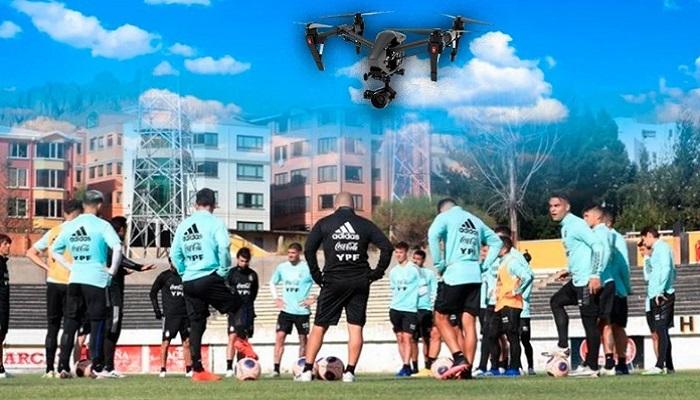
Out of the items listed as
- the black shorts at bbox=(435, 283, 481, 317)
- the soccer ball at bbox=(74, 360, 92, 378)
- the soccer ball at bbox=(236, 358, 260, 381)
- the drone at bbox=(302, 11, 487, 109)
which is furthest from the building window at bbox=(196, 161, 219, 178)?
the black shorts at bbox=(435, 283, 481, 317)

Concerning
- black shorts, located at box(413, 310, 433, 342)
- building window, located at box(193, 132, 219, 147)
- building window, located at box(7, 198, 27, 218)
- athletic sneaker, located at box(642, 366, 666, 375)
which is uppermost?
building window, located at box(193, 132, 219, 147)

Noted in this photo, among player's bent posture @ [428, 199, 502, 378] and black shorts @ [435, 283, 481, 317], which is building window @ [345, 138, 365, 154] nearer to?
player's bent posture @ [428, 199, 502, 378]

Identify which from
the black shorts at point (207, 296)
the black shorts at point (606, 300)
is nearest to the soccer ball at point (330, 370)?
the black shorts at point (207, 296)

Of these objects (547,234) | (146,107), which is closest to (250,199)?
(146,107)

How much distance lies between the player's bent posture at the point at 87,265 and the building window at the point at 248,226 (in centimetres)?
8741

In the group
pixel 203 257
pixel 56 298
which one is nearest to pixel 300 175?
pixel 56 298

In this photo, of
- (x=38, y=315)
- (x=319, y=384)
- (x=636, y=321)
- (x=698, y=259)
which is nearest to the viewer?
(x=319, y=384)

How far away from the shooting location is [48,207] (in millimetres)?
104875

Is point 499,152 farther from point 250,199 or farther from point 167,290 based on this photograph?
point 167,290

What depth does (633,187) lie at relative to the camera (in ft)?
336

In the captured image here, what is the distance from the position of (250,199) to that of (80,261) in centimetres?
9088

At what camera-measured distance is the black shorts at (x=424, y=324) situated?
66.7 feet

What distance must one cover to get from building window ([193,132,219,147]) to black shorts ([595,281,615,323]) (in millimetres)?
90481

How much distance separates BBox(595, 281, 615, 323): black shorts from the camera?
50.6 ft
